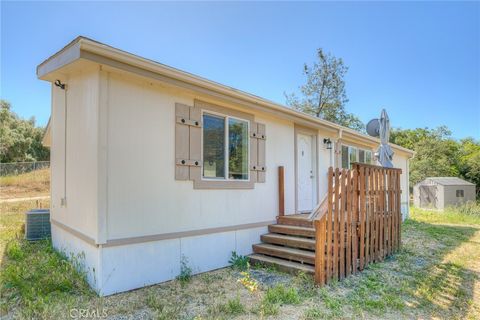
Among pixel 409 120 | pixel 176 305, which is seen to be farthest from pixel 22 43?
pixel 409 120

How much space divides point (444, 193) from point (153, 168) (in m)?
18.6

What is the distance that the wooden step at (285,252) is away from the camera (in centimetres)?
469

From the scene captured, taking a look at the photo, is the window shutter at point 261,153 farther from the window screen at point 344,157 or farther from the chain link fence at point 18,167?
the chain link fence at point 18,167

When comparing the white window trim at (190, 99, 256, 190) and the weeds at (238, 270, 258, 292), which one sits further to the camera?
the white window trim at (190, 99, 256, 190)

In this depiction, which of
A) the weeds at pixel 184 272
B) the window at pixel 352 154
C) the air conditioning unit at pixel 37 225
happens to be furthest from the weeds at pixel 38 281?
the window at pixel 352 154

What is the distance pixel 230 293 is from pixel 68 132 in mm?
3696

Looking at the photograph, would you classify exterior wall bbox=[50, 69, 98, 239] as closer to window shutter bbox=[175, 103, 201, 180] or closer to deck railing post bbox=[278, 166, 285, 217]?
window shutter bbox=[175, 103, 201, 180]

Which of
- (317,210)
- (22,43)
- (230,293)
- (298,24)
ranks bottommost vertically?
(230,293)

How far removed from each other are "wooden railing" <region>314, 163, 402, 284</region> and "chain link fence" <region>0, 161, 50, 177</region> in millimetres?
15584

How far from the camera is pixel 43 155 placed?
83.7 ft

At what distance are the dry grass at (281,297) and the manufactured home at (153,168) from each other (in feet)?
1.22

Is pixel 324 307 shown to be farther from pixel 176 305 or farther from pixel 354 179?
pixel 354 179

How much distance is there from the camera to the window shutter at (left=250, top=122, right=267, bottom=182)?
5.78 metres

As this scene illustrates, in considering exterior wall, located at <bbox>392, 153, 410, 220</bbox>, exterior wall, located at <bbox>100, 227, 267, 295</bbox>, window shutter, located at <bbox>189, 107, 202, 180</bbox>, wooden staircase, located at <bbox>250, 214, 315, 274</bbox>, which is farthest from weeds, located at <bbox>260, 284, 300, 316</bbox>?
exterior wall, located at <bbox>392, 153, 410, 220</bbox>
